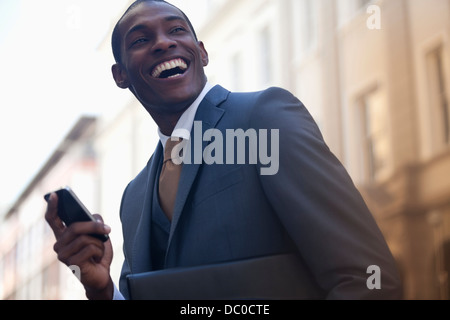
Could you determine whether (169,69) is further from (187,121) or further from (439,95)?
(439,95)

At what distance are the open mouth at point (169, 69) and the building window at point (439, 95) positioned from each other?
4771 millimetres

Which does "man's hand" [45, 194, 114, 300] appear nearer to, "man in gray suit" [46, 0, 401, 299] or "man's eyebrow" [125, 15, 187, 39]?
"man in gray suit" [46, 0, 401, 299]

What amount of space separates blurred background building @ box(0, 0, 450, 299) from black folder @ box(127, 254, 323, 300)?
387 cm

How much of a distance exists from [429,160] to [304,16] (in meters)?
2.08

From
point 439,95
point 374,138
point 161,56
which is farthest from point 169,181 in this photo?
point 374,138

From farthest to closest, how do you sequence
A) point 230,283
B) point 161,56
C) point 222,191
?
point 161,56
point 222,191
point 230,283

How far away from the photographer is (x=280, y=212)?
1.07 meters

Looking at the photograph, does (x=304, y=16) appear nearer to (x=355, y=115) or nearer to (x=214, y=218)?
(x=355, y=115)

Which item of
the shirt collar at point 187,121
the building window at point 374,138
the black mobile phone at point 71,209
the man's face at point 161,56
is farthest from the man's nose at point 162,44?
the building window at point 374,138

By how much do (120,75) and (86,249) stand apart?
40 centimetres

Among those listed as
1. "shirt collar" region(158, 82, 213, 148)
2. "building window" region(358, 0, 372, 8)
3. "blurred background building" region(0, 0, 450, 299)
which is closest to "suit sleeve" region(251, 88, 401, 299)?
"shirt collar" region(158, 82, 213, 148)

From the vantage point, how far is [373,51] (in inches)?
252

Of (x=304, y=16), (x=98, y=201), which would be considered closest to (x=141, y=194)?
(x=98, y=201)
